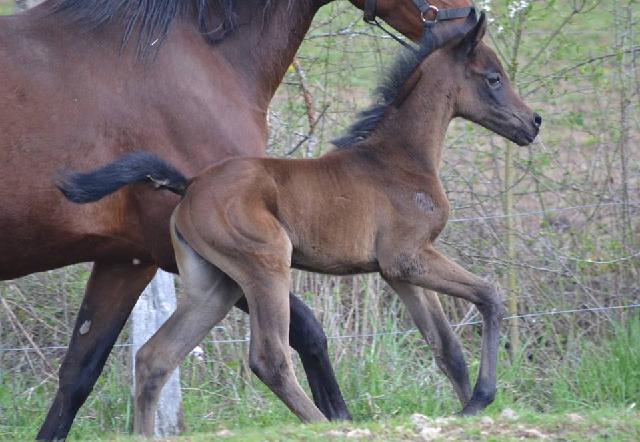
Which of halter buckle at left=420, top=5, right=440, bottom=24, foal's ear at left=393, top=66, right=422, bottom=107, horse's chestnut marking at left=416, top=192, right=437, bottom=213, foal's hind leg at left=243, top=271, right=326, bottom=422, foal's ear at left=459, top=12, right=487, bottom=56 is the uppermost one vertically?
halter buckle at left=420, top=5, right=440, bottom=24

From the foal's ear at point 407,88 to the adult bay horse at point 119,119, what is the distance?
293 mm

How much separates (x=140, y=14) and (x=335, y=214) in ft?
4.10

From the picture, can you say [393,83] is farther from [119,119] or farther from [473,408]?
[473,408]

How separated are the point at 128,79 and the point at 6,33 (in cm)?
55

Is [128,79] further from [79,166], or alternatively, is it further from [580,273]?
[580,273]

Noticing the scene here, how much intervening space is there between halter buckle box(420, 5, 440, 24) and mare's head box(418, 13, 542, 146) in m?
0.07

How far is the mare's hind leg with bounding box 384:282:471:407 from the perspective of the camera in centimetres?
485

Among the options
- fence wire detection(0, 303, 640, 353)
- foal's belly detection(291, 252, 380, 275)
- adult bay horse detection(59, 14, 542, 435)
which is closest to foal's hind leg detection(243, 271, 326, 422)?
adult bay horse detection(59, 14, 542, 435)

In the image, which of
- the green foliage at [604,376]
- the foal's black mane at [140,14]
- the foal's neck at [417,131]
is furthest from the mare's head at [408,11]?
the green foliage at [604,376]

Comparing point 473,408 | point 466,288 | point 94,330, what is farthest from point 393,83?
point 94,330

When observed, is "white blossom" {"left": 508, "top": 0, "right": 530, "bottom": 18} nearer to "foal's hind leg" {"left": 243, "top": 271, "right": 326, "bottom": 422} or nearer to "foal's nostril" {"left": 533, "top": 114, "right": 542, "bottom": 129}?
"foal's nostril" {"left": 533, "top": 114, "right": 542, "bottom": 129}

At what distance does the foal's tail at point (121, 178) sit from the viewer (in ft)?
14.0

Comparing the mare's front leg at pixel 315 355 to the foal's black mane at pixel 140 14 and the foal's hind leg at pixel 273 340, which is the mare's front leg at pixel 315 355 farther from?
the foal's black mane at pixel 140 14

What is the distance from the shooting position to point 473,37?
4906mm
